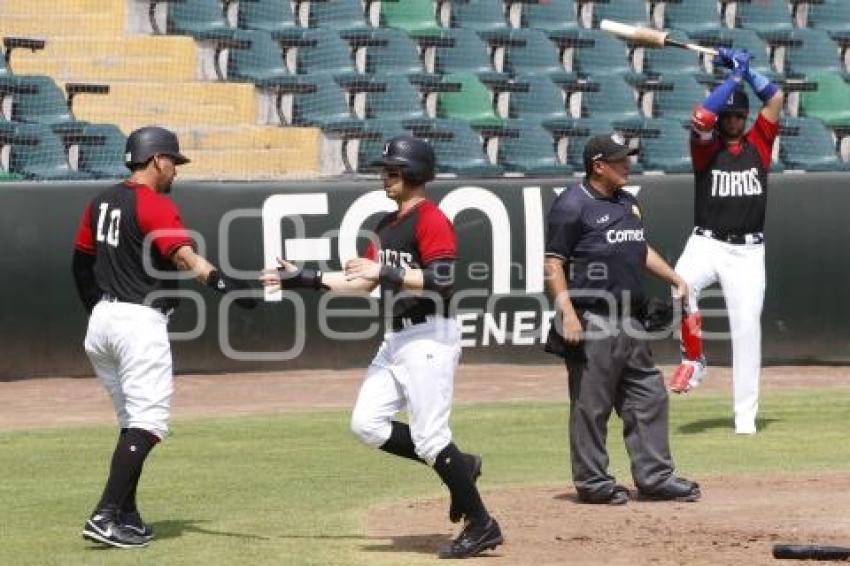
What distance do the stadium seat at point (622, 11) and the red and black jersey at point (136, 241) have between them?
1348 centimetres

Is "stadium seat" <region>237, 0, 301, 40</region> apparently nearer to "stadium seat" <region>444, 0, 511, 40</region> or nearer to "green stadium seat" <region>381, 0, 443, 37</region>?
"green stadium seat" <region>381, 0, 443, 37</region>

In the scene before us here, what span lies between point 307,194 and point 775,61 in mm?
8508

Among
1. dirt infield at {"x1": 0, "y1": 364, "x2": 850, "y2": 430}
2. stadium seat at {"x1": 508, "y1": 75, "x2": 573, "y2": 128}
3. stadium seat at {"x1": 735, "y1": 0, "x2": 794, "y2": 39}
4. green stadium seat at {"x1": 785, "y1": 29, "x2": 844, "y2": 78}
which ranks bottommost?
dirt infield at {"x1": 0, "y1": 364, "x2": 850, "y2": 430}

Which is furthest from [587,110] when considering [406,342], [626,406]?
[406,342]

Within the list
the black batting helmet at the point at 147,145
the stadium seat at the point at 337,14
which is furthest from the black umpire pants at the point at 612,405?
the stadium seat at the point at 337,14

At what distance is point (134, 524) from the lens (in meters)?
8.57

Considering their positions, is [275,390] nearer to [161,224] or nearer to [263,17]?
[263,17]

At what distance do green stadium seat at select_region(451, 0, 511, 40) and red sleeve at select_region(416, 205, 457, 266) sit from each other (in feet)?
40.7

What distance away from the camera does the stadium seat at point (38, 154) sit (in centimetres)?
1603

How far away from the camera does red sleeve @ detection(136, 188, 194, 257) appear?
8.35 m

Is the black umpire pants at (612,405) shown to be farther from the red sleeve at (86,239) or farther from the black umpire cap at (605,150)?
the red sleeve at (86,239)

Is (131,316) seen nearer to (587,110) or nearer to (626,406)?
(626,406)

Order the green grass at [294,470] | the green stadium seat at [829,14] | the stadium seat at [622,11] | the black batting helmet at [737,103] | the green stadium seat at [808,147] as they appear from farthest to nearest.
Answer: the green stadium seat at [829,14] → the stadium seat at [622,11] → the green stadium seat at [808,147] → the black batting helmet at [737,103] → the green grass at [294,470]

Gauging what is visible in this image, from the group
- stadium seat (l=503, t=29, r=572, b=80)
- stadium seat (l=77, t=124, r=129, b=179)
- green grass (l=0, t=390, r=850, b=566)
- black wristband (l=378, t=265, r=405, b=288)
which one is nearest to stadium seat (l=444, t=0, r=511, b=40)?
stadium seat (l=503, t=29, r=572, b=80)
